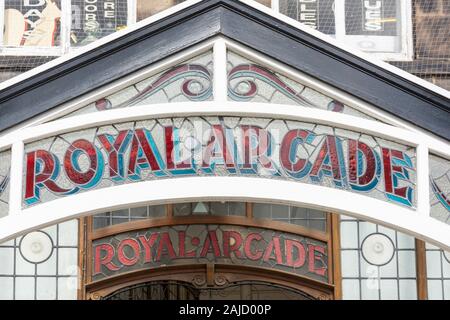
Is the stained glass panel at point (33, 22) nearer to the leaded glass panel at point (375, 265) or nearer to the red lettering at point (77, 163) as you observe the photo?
the red lettering at point (77, 163)

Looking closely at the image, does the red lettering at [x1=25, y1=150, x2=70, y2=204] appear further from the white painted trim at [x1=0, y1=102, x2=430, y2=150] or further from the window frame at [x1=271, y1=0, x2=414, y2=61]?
the window frame at [x1=271, y1=0, x2=414, y2=61]

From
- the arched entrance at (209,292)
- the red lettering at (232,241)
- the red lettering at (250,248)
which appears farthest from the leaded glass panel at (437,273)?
the red lettering at (232,241)

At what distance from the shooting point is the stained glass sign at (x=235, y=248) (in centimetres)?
1180

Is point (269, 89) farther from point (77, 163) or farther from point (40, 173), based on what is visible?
point (40, 173)

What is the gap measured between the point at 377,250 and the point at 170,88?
308 cm

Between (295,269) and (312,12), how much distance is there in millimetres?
2507

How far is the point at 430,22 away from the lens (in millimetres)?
12500

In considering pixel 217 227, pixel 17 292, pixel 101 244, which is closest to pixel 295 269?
pixel 217 227

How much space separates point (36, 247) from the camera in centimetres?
1173

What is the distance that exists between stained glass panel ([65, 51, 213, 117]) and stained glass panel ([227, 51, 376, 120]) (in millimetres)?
191

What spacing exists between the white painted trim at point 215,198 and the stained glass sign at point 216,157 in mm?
96

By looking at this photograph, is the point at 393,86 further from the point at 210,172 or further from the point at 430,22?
the point at 430,22

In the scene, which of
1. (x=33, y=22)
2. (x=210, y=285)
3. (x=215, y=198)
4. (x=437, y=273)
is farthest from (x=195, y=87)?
(x=437, y=273)
